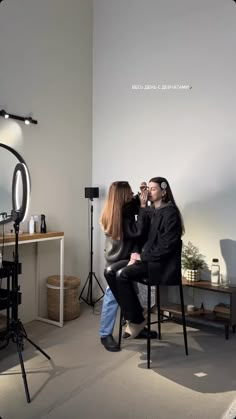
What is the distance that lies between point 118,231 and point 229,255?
135cm

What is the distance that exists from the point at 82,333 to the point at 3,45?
277cm

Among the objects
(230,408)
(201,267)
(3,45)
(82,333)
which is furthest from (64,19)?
(230,408)

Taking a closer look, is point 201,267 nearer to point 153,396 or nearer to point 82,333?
point 82,333

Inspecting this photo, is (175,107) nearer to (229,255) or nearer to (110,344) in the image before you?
(229,255)

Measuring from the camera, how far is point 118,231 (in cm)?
277

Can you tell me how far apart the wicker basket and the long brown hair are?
1.16 m

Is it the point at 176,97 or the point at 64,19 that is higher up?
the point at 64,19

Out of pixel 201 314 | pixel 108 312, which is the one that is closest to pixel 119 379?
pixel 108 312

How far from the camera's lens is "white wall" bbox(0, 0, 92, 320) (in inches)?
135

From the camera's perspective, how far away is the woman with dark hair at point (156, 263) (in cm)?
265

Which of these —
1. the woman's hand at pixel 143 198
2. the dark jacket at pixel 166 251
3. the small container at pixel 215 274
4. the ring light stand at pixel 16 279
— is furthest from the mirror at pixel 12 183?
the small container at pixel 215 274

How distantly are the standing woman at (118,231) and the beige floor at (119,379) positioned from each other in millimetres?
236

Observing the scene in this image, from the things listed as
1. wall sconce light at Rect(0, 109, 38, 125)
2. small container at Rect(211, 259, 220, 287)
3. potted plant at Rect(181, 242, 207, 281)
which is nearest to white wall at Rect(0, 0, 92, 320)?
wall sconce light at Rect(0, 109, 38, 125)

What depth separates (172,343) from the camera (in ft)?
9.98
